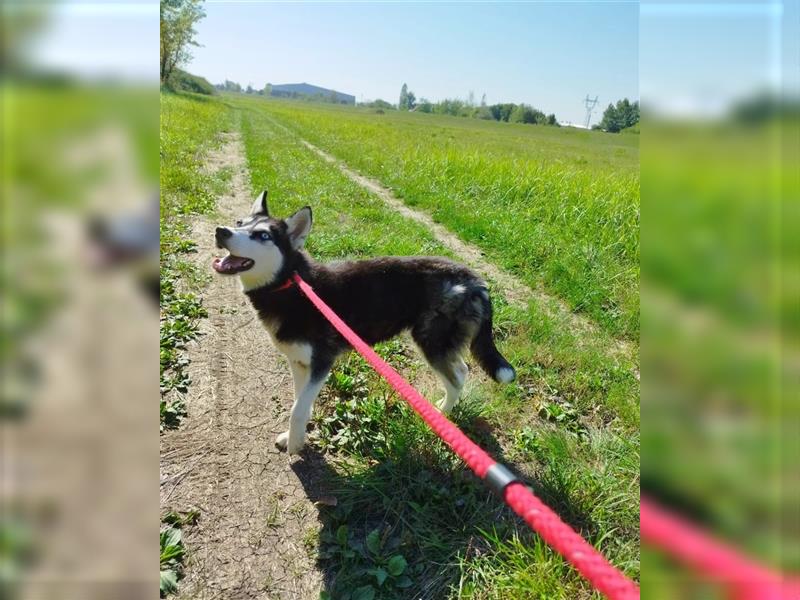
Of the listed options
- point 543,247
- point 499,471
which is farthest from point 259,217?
point 543,247

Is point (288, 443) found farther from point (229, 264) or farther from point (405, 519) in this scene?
point (229, 264)

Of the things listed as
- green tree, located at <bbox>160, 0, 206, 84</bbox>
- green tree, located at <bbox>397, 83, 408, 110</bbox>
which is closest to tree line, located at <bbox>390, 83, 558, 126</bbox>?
green tree, located at <bbox>397, 83, 408, 110</bbox>

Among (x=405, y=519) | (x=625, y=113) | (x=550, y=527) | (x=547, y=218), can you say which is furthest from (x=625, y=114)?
(x=547, y=218)

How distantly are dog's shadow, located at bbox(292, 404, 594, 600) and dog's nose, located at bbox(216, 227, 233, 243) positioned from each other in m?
1.70

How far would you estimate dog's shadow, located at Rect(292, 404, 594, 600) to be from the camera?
2.64 metres

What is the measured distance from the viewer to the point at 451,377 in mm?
3994

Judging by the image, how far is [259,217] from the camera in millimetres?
4027

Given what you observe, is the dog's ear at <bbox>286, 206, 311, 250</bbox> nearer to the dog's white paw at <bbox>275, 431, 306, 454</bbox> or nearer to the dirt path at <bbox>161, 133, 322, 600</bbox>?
the dirt path at <bbox>161, 133, 322, 600</bbox>

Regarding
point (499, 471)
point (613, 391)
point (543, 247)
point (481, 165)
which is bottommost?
point (613, 391)
